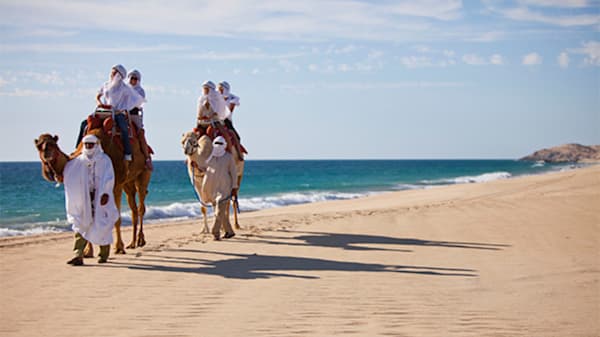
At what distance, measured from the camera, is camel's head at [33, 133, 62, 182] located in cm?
978

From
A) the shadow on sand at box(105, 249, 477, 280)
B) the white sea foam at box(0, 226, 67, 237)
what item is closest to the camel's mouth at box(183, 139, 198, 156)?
the shadow on sand at box(105, 249, 477, 280)

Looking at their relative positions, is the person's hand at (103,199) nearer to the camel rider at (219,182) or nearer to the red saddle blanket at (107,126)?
the red saddle blanket at (107,126)

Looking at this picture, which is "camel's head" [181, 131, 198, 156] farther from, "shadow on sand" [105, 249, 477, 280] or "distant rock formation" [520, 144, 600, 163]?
"distant rock formation" [520, 144, 600, 163]

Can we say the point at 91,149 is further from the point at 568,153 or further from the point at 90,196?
the point at 568,153

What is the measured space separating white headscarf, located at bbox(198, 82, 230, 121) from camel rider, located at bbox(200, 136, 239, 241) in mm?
803

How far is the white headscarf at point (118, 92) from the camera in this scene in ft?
36.8

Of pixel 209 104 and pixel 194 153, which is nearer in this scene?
pixel 194 153

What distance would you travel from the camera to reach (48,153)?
32.1ft

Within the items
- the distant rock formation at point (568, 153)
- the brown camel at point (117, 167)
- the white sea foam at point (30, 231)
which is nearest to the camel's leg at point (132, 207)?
the brown camel at point (117, 167)

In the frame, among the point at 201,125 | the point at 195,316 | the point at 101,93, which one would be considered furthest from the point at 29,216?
the point at 195,316

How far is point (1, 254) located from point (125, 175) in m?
2.76

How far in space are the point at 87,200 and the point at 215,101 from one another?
15.2 ft

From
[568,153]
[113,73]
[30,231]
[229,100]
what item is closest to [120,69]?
[113,73]

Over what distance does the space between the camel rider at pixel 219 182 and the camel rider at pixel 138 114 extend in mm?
1505
